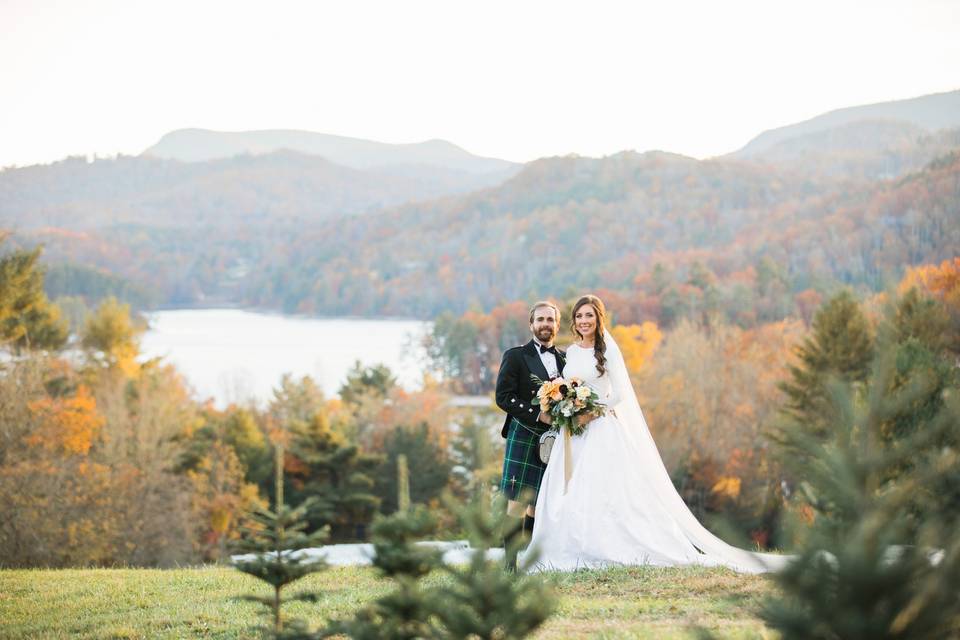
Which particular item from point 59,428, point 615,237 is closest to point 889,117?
point 615,237

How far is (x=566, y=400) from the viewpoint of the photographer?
315 inches

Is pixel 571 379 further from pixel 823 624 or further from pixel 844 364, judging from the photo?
pixel 844 364

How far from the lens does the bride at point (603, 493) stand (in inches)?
326

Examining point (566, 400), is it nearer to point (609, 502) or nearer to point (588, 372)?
point (588, 372)

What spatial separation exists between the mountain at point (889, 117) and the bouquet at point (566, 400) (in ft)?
307

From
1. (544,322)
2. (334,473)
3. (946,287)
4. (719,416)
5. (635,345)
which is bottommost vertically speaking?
(334,473)

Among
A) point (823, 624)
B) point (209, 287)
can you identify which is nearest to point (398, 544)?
point (823, 624)

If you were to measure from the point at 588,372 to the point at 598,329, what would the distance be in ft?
1.42

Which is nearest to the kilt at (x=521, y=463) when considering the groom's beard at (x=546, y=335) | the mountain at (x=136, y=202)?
the groom's beard at (x=546, y=335)

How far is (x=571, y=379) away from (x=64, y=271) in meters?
103

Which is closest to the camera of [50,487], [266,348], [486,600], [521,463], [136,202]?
[486,600]

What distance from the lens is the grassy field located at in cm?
600

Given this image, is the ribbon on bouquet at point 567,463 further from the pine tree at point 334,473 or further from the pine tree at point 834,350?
the pine tree at point 334,473

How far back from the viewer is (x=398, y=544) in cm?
407
